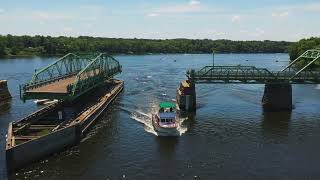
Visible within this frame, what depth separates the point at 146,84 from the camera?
130 m

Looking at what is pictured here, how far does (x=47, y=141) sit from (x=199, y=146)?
2042 centimetres

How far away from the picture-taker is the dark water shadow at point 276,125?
70338 mm

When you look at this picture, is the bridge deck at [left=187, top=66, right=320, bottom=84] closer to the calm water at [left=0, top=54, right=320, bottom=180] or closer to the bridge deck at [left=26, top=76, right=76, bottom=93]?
the calm water at [left=0, top=54, right=320, bottom=180]

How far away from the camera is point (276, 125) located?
77562 mm

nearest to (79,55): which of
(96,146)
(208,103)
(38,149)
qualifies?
(208,103)

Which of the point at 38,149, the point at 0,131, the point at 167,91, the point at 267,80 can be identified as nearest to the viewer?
the point at 38,149

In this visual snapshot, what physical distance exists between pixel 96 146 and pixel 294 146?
2702 cm

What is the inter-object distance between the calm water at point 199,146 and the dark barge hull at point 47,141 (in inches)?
41.6

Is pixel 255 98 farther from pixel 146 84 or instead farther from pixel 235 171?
pixel 235 171

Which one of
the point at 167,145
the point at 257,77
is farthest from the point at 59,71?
the point at 257,77

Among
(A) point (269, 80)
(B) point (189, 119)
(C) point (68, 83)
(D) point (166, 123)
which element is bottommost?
(B) point (189, 119)

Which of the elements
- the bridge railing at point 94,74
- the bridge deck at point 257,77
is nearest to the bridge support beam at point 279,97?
the bridge deck at point 257,77

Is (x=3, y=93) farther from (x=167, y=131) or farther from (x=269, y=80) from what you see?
(x=269, y=80)

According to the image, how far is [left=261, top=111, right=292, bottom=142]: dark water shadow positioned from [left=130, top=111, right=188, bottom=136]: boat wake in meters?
12.6
